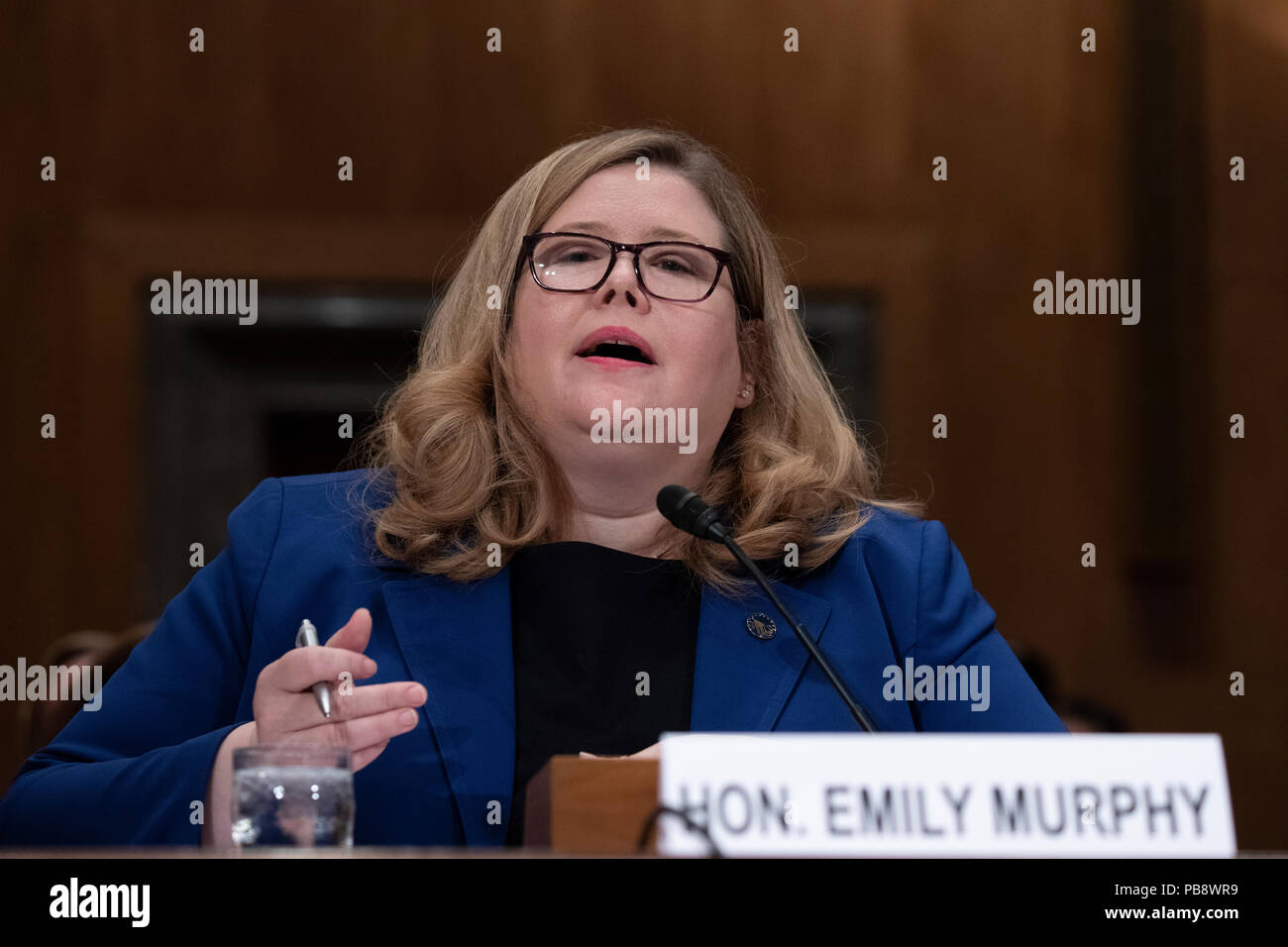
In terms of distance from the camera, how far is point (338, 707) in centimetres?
105

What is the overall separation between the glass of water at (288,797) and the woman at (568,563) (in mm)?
195

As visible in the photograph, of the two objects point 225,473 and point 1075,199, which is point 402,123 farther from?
point 1075,199

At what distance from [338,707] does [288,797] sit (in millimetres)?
122

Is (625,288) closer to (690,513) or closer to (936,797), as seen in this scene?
(690,513)

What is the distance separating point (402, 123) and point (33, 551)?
130cm

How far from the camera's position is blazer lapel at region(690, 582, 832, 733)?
4.52 feet

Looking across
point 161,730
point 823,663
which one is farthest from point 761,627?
point 161,730

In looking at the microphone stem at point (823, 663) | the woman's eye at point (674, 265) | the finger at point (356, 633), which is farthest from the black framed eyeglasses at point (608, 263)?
the finger at point (356, 633)

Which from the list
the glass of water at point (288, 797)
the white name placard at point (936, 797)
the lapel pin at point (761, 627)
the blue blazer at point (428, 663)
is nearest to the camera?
the white name placard at point (936, 797)

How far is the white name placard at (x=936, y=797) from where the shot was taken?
2.64 feet

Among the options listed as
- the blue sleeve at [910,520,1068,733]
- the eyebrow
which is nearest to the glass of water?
the blue sleeve at [910,520,1068,733]

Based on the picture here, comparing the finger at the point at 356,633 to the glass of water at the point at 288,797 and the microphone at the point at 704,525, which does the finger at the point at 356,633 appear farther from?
the microphone at the point at 704,525
